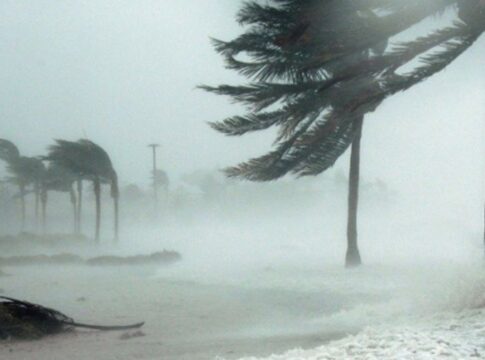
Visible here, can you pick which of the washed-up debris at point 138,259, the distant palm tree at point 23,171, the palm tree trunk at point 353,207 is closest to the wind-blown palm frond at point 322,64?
the palm tree trunk at point 353,207

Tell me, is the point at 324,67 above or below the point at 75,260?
above

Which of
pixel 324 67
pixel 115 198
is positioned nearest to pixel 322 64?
pixel 324 67

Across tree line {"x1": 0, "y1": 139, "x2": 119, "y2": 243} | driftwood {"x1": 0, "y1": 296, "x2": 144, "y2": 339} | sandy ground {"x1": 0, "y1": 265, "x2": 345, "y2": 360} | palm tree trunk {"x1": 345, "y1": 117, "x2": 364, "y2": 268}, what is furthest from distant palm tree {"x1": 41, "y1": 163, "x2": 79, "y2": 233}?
driftwood {"x1": 0, "y1": 296, "x2": 144, "y2": 339}

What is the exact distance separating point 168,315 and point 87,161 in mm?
14155

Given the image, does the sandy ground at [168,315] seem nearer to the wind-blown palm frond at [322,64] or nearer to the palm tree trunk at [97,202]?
the wind-blown palm frond at [322,64]

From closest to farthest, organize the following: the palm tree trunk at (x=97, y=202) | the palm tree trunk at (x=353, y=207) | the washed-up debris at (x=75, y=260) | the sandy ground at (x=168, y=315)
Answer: the sandy ground at (x=168, y=315)
the palm tree trunk at (x=353, y=207)
the washed-up debris at (x=75, y=260)
the palm tree trunk at (x=97, y=202)

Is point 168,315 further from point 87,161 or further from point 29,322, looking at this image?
point 87,161

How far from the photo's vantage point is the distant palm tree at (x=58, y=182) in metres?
25.5

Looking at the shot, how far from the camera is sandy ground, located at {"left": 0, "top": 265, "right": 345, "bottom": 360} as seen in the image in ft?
22.9

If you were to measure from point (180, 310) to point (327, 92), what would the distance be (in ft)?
15.9

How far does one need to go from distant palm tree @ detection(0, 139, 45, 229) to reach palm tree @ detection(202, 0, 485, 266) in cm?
1504

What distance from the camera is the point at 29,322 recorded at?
8.09 metres

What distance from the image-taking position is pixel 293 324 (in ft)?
29.3

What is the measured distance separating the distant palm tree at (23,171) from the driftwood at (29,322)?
17.2m
